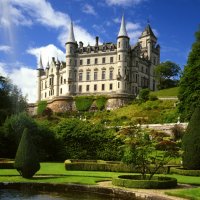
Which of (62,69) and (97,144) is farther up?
(62,69)

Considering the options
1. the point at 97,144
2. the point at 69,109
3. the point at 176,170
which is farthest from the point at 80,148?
the point at 69,109

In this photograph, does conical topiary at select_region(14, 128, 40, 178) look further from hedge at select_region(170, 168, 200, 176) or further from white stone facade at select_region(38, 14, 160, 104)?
white stone facade at select_region(38, 14, 160, 104)

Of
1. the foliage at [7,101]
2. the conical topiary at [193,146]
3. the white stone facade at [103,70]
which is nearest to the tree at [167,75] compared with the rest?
the white stone facade at [103,70]

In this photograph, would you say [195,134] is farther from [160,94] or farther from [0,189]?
[160,94]

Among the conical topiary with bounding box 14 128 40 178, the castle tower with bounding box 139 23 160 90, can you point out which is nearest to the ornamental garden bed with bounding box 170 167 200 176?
the conical topiary with bounding box 14 128 40 178

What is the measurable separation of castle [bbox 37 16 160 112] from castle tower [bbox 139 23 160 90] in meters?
0.22

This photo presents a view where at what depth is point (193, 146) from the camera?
24156 mm

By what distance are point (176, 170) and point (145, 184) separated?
737 centimetres

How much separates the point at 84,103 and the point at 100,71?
1097 centimetres

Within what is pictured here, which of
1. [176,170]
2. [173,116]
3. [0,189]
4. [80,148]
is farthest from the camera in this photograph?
[173,116]

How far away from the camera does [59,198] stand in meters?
15.4

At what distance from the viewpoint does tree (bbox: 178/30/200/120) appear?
1508 inches

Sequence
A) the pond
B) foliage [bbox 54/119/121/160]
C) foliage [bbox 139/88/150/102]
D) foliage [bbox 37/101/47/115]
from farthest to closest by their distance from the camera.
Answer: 1. foliage [bbox 37/101/47/115]
2. foliage [bbox 139/88/150/102]
3. foliage [bbox 54/119/121/160]
4. the pond

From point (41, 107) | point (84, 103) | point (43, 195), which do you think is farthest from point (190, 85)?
point (41, 107)
